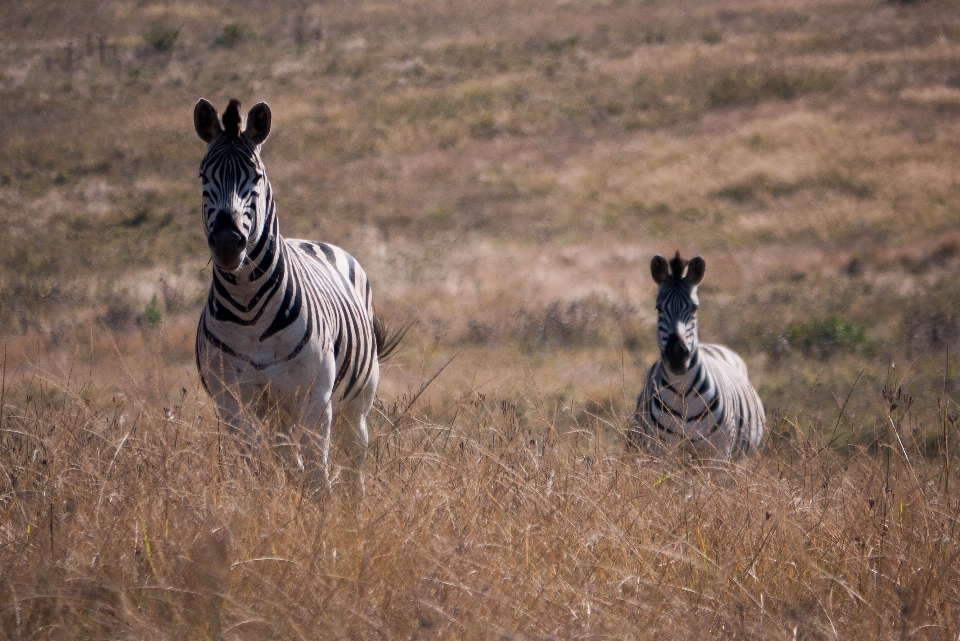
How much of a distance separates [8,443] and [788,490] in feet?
10.6

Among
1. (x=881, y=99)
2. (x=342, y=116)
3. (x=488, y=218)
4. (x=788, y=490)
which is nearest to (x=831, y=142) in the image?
(x=881, y=99)

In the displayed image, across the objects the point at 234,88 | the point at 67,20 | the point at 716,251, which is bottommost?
the point at 716,251

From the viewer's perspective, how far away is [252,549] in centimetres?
298

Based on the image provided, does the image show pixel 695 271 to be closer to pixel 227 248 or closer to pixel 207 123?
pixel 207 123

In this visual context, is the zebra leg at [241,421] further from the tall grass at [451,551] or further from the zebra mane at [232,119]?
the zebra mane at [232,119]

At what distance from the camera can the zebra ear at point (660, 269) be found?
7641mm

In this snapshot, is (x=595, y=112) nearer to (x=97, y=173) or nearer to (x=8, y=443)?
(x=97, y=173)

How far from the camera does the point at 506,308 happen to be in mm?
16922

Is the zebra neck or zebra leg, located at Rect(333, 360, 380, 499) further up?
zebra leg, located at Rect(333, 360, 380, 499)

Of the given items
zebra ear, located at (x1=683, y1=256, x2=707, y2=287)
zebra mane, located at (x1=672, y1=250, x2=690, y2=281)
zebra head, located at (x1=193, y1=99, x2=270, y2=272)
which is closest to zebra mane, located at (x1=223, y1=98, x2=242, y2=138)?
zebra head, located at (x1=193, y1=99, x2=270, y2=272)

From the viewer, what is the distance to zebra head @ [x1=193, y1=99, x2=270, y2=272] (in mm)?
3921

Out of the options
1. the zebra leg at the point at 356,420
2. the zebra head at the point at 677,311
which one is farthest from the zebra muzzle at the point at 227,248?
the zebra head at the point at 677,311

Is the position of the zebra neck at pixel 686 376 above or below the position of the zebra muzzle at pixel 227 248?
below

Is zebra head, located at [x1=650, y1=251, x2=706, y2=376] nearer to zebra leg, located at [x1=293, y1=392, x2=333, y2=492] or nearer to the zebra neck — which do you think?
the zebra neck
